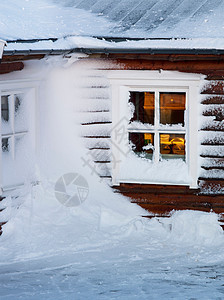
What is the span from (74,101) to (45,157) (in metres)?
0.87

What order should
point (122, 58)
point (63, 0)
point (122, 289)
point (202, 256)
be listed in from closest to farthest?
point (122, 289) < point (202, 256) < point (122, 58) < point (63, 0)

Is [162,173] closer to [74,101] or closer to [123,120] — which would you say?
[123,120]

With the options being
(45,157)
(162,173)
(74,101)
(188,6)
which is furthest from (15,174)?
(188,6)

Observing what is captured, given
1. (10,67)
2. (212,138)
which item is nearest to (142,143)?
(212,138)

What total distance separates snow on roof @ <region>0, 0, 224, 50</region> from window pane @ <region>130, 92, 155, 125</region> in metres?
0.90

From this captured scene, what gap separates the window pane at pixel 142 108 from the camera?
10.5 metres

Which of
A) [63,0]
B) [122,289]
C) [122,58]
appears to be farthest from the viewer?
[63,0]

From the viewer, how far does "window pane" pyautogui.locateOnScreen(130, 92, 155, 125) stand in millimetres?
10531

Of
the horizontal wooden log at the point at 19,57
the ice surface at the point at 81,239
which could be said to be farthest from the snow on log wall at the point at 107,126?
the horizontal wooden log at the point at 19,57

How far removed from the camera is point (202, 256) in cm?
938

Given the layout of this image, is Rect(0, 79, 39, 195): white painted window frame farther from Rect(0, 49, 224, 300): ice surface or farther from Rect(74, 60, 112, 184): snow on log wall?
Rect(74, 60, 112, 184): snow on log wall

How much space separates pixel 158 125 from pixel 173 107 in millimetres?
365

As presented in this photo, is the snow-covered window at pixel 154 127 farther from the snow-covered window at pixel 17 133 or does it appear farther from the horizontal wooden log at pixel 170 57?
the snow-covered window at pixel 17 133

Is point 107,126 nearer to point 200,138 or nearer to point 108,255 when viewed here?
point 200,138
